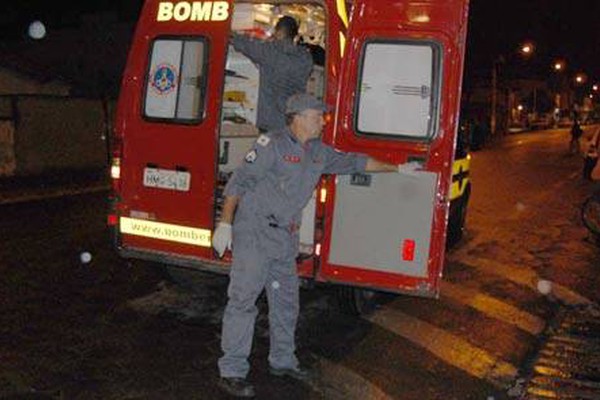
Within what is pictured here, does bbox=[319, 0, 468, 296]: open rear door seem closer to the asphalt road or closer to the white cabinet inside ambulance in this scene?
the white cabinet inside ambulance

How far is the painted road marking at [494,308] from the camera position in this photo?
6785mm

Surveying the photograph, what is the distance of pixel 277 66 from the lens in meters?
6.21

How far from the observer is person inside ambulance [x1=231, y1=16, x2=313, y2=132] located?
20.0 feet

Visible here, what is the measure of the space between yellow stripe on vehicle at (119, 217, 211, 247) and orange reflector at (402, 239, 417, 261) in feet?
5.27

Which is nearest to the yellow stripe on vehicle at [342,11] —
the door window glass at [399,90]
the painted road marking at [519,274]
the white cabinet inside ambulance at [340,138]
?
the white cabinet inside ambulance at [340,138]

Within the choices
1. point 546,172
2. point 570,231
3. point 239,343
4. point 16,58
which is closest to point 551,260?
point 570,231

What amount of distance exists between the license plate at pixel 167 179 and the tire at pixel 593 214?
21.6ft

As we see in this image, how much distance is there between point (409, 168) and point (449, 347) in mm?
1544

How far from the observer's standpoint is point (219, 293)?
23.1 feet

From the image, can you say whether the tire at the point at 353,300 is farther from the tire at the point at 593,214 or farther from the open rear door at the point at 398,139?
the tire at the point at 593,214

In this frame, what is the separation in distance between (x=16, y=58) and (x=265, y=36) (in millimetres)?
19710

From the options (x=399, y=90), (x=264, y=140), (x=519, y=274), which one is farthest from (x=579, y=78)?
(x=264, y=140)

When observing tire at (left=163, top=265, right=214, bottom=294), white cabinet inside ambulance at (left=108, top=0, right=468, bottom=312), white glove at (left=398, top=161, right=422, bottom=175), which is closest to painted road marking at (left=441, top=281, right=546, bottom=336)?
white cabinet inside ambulance at (left=108, top=0, right=468, bottom=312)

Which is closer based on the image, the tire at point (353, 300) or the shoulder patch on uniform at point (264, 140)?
the shoulder patch on uniform at point (264, 140)
